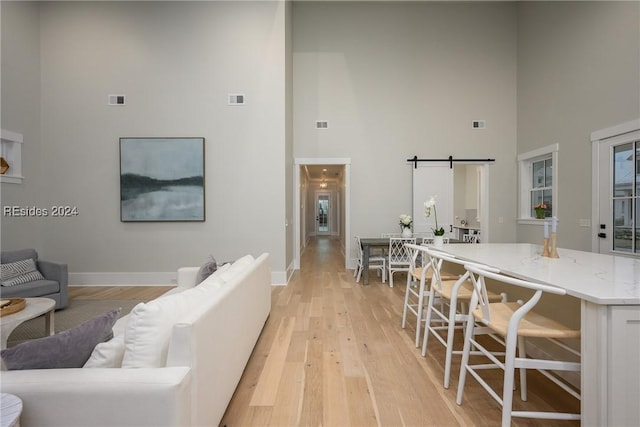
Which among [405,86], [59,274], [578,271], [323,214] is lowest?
[59,274]

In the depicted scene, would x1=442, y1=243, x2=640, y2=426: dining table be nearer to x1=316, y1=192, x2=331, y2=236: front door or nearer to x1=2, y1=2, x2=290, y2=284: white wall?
x1=2, y1=2, x2=290, y2=284: white wall

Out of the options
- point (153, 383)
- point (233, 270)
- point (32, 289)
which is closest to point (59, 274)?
point (32, 289)

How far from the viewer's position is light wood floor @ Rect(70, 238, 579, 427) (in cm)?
167

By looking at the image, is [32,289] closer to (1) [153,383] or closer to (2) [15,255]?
(2) [15,255]

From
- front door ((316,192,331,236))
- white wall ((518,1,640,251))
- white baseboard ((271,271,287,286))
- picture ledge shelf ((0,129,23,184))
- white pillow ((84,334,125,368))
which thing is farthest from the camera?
front door ((316,192,331,236))

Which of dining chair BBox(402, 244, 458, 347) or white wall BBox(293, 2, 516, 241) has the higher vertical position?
white wall BBox(293, 2, 516, 241)

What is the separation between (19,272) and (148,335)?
3560 millimetres

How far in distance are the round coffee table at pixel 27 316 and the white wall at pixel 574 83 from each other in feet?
21.4

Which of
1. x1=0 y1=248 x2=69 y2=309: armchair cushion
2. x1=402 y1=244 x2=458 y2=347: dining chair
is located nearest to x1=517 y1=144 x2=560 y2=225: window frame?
x1=402 y1=244 x2=458 y2=347: dining chair

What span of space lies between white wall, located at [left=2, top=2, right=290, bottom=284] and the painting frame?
0.46 feet

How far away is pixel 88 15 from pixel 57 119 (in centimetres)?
179

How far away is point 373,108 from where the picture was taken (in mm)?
5910

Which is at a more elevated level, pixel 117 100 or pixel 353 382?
pixel 117 100

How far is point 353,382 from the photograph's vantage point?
78.7 inches
